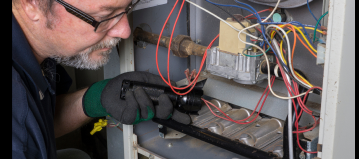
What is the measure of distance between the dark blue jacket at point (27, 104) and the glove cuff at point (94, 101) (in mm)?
161

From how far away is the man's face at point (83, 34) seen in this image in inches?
29.9

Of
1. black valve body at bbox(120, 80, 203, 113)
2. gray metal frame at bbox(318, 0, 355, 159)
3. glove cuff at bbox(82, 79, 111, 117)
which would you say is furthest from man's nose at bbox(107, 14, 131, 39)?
gray metal frame at bbox(318, 0, 355, 159)

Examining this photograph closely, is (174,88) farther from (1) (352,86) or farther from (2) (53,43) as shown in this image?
(1) (352,86)

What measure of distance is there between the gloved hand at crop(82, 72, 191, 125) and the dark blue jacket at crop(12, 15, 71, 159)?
0.55ft

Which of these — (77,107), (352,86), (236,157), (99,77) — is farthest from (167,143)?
(99,77)

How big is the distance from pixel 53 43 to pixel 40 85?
0.45ft

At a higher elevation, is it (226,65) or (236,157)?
(226,65)

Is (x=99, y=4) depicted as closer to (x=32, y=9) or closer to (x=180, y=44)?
(x=32, y=9)

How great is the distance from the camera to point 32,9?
2.44ft

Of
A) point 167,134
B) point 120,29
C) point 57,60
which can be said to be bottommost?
point 167,134

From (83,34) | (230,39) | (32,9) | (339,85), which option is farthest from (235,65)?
(32,9)

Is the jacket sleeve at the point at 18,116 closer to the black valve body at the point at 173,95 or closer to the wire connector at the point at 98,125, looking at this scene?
the black valve body at the point at 173,95

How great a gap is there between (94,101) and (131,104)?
211 millimetres

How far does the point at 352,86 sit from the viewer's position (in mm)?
532
